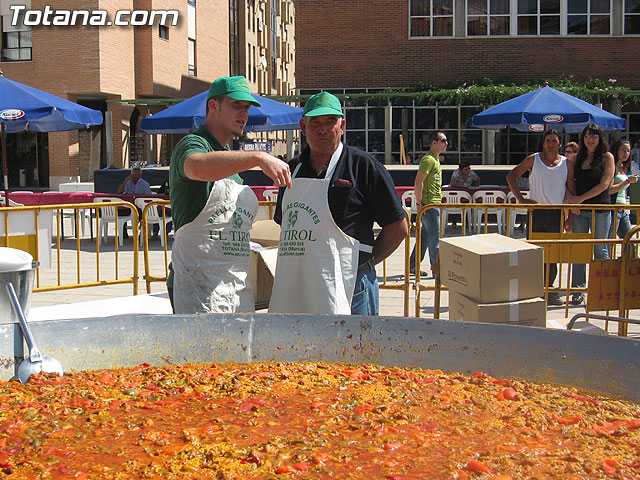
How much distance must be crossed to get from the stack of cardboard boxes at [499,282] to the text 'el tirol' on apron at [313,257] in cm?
130

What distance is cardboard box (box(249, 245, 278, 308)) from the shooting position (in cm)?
480

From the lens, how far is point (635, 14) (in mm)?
26922

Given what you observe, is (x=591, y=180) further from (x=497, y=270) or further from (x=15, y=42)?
(x=15, y=42)

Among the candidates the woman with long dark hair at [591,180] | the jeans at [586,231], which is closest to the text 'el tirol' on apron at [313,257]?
the jeans at [586,231]

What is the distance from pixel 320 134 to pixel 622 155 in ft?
26.4

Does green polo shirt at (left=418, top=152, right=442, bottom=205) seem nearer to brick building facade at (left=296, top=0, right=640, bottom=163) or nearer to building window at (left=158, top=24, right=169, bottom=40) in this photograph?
brick building facade at (left=296, top=0, right=640, bottom=163)

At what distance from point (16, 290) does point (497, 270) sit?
3086 millimetres

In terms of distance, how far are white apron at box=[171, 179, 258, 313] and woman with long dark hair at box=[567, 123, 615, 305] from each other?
529cm

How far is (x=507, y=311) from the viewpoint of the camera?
4.88 metres

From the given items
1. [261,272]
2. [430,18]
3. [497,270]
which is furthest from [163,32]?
[497,270]

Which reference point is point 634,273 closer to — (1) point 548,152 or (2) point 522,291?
(2) point 522,291

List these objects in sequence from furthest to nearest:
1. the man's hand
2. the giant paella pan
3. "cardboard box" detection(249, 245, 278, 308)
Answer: "cardboard box" detection(249, 245, 278, 308) → the man's hand → the giant paella pan

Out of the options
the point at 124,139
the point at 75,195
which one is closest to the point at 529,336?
the point at 75,195

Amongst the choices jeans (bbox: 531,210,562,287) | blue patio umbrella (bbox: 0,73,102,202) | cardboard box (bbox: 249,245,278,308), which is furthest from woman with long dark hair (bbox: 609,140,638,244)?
blue patio umbrella (bbox: 0,73,102,202)
